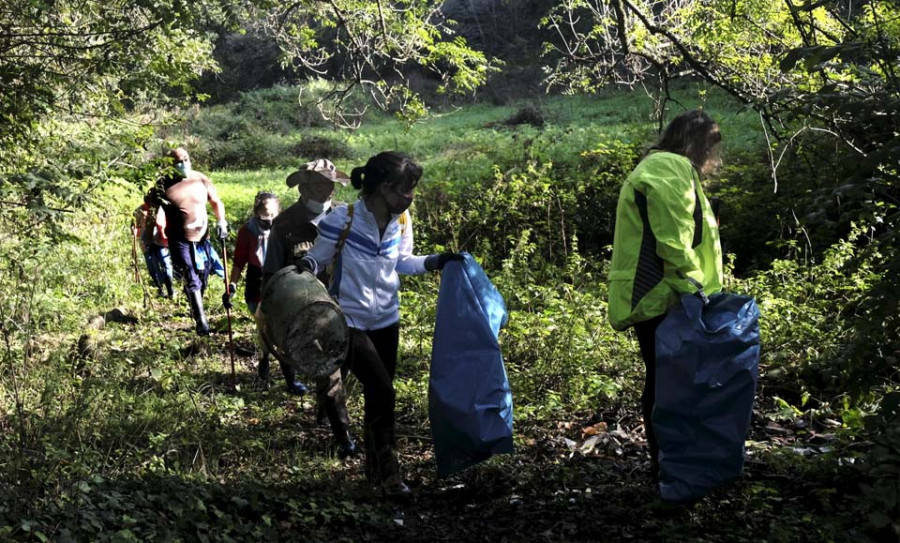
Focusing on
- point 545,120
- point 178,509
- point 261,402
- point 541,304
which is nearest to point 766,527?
point 178,509

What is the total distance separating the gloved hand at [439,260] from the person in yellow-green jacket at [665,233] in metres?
0.81

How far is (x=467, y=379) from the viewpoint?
4.13 meters

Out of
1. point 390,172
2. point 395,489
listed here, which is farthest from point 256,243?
point 395,489

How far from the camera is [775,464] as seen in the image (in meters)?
4.24

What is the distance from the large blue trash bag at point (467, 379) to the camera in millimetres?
4078

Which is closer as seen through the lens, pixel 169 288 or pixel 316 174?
pixel 316 174

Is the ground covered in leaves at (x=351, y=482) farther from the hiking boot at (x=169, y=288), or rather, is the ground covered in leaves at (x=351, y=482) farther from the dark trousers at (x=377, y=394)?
the hiking boot at (x=169, y=288)

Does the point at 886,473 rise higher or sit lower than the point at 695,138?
lower

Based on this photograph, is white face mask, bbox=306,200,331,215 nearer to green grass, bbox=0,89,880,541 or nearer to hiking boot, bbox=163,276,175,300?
green grass, bbox=0,89,880,541

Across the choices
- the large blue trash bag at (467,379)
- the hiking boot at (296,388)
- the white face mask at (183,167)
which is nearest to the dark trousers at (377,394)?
the large blue trash bag at (467,379)

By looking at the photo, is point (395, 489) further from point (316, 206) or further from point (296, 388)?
point (296, 388)

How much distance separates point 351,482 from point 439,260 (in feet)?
4.17

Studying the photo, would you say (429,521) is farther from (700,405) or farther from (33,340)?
(33,340)

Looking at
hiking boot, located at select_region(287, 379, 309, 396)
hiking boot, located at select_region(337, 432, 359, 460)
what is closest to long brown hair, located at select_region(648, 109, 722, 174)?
hiking boot, located at select_region(337, 432, 359, 460)
